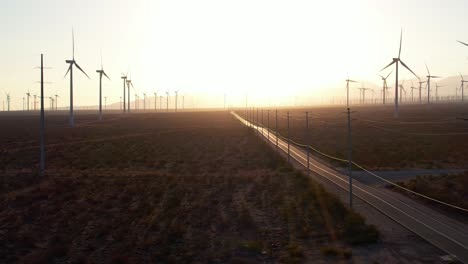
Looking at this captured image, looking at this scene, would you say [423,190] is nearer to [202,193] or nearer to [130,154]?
[202,193]

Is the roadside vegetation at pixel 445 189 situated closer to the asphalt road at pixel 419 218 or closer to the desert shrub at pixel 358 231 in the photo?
the asphalt road at pixel 419 218

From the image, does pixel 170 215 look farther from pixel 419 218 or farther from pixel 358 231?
pixel 419 218

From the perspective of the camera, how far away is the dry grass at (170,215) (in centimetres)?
1332

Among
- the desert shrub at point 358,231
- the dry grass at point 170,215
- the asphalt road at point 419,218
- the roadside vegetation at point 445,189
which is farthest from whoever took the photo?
the roadside vegetation at point 445,189

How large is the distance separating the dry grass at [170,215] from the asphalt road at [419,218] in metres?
1.36

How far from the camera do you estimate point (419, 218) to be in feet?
50.4

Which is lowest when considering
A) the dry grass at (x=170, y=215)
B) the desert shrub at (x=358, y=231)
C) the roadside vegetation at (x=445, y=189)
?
the dry grass at (x=170, y=215)

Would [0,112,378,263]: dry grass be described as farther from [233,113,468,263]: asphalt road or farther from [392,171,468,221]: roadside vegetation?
[392,171,468,221]: roadside vegetation

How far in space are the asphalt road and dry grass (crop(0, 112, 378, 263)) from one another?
→ 136 centimetres

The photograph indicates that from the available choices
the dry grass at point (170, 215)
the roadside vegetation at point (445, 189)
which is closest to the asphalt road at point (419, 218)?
the roadside vegetation at point (445, 189)

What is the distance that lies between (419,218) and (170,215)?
776cm

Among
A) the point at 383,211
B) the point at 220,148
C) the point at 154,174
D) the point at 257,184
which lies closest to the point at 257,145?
the point at 220,148

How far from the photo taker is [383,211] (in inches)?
645

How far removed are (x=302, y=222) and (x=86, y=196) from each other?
392 inches
